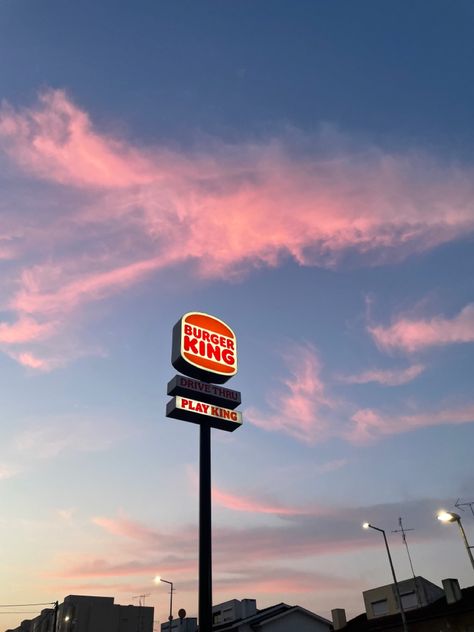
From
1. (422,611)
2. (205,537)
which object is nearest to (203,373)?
(205,537)

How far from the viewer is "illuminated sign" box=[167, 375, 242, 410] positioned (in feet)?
92.4

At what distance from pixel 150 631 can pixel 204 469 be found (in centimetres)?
7036

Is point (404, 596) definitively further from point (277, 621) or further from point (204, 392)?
point (204, 392)

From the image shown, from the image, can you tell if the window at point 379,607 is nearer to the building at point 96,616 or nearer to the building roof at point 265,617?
the building roof at point 265,617

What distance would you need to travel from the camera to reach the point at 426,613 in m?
51.2

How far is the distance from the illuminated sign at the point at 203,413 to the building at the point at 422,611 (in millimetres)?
33530

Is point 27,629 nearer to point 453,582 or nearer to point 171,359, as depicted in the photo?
point 453,582

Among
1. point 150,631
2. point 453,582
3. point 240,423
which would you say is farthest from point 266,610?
point 240,423

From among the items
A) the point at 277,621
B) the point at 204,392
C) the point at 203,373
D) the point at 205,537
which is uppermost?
the point at 203,373

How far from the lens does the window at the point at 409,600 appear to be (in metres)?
58.5

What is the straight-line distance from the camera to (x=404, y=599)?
195 ft

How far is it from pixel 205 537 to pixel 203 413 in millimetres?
6163

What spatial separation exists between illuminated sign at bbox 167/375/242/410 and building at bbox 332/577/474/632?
34.1 metres

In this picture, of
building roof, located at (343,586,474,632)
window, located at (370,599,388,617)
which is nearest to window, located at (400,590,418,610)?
building roof, located at (343,586,474,632)
